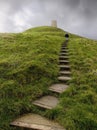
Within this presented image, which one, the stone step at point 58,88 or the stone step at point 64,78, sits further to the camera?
the stone step at point 64,78

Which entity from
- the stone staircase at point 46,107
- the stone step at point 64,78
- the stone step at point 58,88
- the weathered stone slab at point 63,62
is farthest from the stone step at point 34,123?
the weathered stone slab at point 63,62

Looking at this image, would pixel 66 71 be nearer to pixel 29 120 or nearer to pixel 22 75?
pixel 22 75

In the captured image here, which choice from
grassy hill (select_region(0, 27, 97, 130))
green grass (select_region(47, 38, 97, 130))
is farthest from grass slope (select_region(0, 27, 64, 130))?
green grass (select_region(47, 38, 97, 130))

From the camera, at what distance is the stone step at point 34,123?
16.0 feet

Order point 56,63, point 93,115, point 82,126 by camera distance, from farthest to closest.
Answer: point 56,63 < point 93,115 < point 82,126

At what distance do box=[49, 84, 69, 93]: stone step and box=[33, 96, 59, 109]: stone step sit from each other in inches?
15.2

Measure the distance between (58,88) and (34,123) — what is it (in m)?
2.19

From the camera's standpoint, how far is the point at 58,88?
7051 mm

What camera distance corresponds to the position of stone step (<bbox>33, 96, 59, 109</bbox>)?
5.81 metres

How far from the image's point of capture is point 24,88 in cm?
664

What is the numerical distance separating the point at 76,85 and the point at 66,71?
1.61 meters

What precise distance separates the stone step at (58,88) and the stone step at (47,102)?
1.27 ft

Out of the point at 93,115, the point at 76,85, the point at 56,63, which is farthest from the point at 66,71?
the point at 93,115

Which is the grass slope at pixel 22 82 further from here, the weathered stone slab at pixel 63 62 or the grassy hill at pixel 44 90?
the weathered stone slab at pixel 63 62
